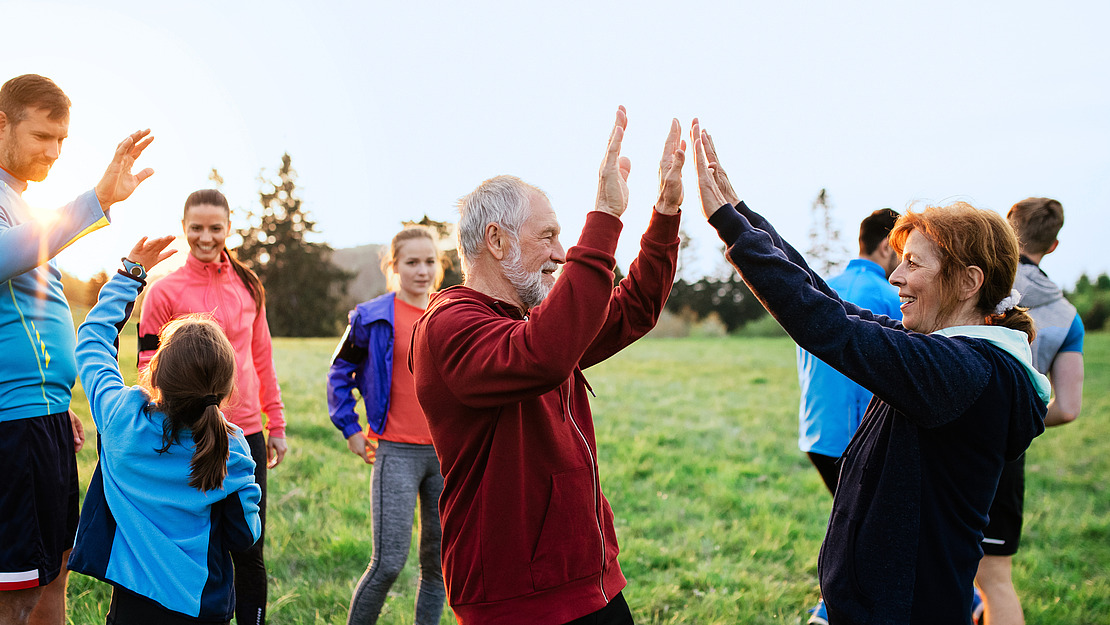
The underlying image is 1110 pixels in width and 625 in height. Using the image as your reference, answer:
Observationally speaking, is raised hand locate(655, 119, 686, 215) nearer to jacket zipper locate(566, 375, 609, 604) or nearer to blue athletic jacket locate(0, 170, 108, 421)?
jacket zipper locate(566, 375, 609, 604)

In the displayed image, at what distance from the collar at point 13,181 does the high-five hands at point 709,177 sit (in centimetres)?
248

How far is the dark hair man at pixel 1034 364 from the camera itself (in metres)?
3.54

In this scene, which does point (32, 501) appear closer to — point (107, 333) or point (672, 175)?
point (107, 333)

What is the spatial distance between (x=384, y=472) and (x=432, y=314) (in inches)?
70.3

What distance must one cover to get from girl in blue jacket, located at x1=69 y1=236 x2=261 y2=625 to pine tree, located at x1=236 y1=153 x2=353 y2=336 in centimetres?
4029

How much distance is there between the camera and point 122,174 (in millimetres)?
2543

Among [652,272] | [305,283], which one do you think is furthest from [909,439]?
[305,283]

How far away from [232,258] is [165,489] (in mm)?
1677

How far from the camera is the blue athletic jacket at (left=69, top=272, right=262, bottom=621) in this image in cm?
234

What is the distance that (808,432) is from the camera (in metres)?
4.24

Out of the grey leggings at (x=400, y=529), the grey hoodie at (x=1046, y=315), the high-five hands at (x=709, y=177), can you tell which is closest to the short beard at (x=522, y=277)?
the high-five hands at (x=709, y=177)

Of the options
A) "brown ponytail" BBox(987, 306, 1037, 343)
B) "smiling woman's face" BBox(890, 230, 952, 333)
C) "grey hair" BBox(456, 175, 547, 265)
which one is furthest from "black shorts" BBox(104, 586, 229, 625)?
"brown ponytail" BBox(987, 306, 1037, 343)

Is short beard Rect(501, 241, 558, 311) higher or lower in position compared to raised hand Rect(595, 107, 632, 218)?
lower

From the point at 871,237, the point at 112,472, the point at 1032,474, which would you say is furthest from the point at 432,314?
the point at 1032,474
